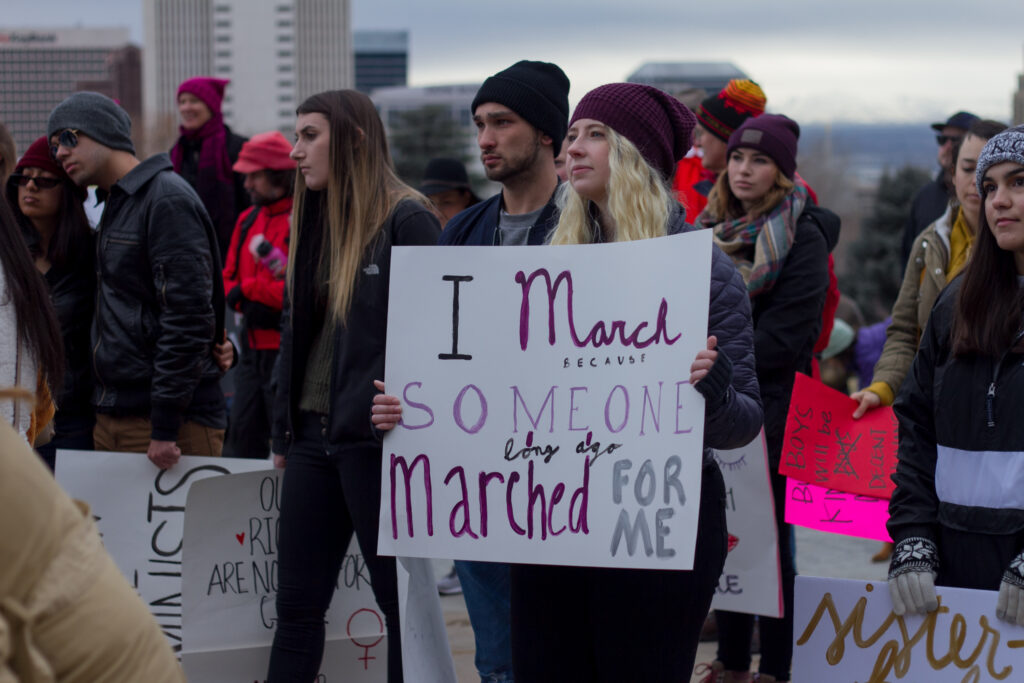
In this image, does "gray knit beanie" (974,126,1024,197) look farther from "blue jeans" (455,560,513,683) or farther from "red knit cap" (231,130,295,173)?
"red knit cap" (231,130,295,173)

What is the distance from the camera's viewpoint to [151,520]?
13.5ft

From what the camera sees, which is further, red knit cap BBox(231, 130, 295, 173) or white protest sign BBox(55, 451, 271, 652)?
red knit cap BBox(231, 130, 295, 173)

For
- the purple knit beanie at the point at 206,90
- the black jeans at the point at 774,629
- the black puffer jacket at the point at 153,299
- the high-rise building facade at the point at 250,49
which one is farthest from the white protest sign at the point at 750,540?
the high-rise building facade at the point at 250,49

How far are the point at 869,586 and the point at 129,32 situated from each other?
204136 millimetres

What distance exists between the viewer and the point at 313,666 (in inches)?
144

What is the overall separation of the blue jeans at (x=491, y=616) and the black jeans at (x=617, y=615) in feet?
2.48

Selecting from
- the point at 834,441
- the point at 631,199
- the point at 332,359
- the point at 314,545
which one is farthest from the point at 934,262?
the point at 314,545

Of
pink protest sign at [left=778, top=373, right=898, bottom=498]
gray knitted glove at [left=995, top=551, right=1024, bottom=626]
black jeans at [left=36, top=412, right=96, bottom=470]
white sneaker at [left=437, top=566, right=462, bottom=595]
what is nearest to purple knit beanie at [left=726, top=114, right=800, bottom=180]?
pink protest sign at [left=778, top=373, right=898, bottom=498]

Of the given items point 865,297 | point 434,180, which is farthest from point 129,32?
point 434,180

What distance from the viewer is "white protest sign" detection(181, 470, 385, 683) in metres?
3.88

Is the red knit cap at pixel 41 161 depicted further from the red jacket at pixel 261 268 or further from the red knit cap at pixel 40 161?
the red jacket at pixel 261 268

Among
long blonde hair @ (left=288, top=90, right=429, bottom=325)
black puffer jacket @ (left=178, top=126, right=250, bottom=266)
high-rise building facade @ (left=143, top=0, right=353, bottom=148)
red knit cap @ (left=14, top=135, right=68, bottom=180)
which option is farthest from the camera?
high-rise building facade @ (left=143, top=0, right=353, bottom=148)

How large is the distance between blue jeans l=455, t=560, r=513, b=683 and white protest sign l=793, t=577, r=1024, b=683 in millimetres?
943

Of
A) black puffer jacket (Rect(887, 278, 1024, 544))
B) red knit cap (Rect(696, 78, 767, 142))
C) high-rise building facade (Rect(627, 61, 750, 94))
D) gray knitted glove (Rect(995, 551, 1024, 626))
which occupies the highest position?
high-rise building facade (Rect(627, 61, 750, 94))
